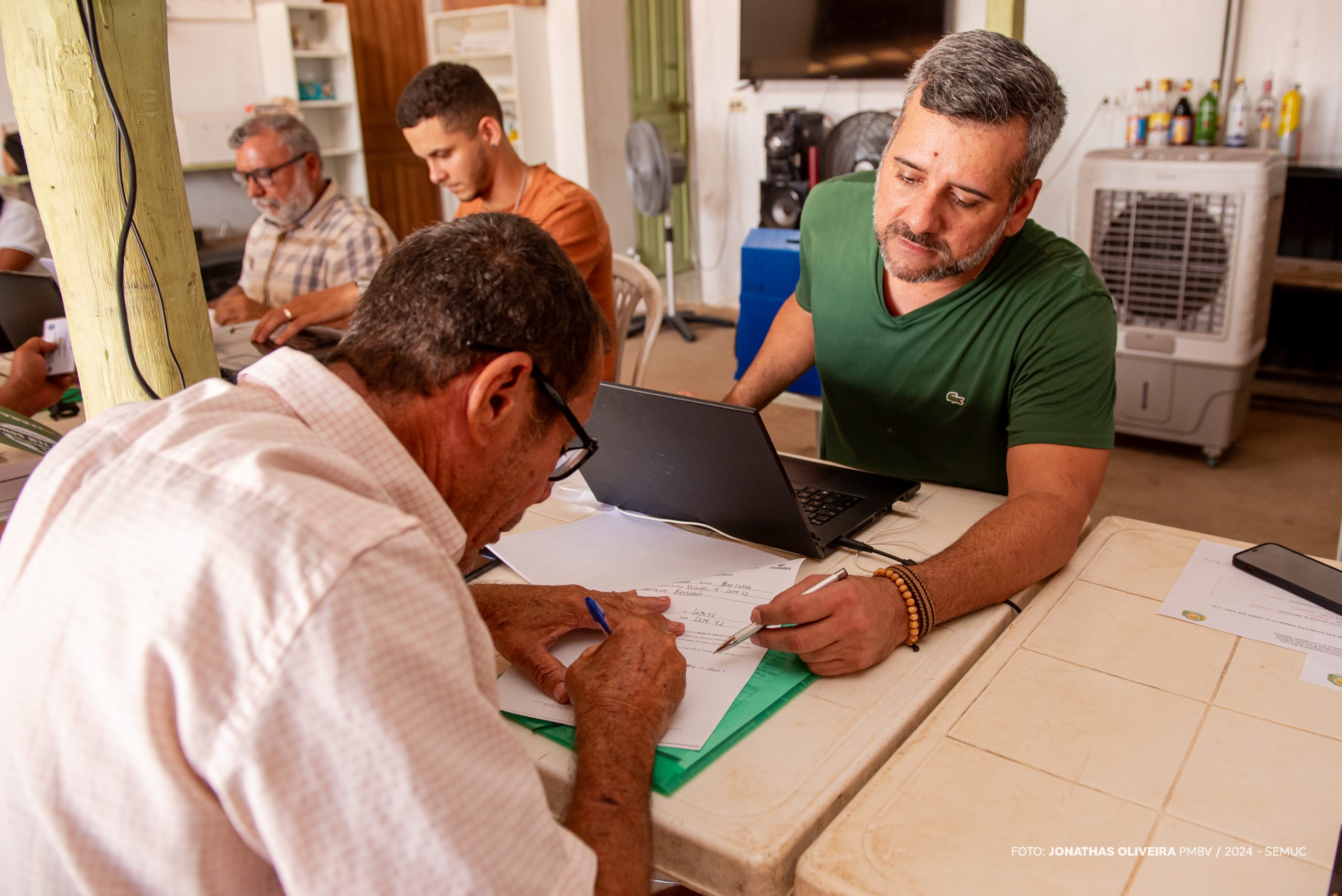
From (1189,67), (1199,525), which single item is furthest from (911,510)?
(1189,67)

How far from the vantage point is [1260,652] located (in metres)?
1.09

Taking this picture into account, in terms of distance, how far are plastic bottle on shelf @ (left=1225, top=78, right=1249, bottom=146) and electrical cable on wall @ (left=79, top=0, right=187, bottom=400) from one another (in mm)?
4218

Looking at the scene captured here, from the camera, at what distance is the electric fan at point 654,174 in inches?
208

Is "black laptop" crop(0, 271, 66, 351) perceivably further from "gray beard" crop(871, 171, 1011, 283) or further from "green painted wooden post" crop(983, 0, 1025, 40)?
"green painted wooden post" crop(983, 0, 1025, 40)

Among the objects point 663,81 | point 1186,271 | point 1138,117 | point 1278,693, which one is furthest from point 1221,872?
point 663,81

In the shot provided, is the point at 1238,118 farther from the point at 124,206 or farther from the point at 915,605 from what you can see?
the point at 124,206

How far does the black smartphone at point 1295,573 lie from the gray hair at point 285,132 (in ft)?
9.37

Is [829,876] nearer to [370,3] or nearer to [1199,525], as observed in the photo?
[1199,525]

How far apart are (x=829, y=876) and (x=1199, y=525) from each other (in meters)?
2.94

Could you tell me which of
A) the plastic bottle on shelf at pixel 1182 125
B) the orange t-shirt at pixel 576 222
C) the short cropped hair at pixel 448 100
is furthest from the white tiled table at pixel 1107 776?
the plastic bottle on shelf at pixel 1182 125

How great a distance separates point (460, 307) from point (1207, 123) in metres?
4.31

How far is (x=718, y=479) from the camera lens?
1310 millimetres

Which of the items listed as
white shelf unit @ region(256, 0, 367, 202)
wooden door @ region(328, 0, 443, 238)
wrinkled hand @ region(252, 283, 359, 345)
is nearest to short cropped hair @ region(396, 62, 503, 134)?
wrinkled hand @ region(252, 283, 359, 345)

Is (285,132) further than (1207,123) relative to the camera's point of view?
No
